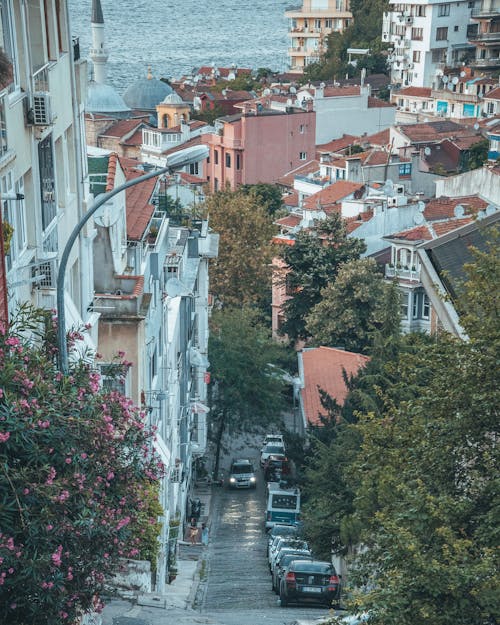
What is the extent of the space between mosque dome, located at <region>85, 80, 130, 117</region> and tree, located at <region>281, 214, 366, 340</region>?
51789 millimetres

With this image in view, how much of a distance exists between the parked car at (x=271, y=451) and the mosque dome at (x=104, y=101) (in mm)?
57670

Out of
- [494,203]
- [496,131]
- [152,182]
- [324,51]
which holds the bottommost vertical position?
[324,51]

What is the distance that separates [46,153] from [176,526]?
1454 centimetres

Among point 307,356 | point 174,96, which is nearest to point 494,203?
point 307,356

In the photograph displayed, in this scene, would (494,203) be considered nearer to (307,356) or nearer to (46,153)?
(307,356)

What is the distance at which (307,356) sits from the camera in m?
46.9

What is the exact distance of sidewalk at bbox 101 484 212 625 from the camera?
17.5 metres

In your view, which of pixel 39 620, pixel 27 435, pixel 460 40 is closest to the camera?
pixel 27 435

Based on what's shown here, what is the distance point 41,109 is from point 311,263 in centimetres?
3479

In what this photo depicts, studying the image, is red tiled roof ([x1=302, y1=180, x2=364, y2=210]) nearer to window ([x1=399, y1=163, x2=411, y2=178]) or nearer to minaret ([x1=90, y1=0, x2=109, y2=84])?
window ([x1=399, y1=163, x2=411, y2=178])

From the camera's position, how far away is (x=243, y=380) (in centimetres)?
4434

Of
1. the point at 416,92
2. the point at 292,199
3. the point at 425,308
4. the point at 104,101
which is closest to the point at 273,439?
the point at 425,308

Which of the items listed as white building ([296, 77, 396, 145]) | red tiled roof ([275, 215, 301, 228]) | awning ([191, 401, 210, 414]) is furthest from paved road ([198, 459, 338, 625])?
white building ([296, 77, 396, 145])

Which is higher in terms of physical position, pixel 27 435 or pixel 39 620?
pixel 27 435
